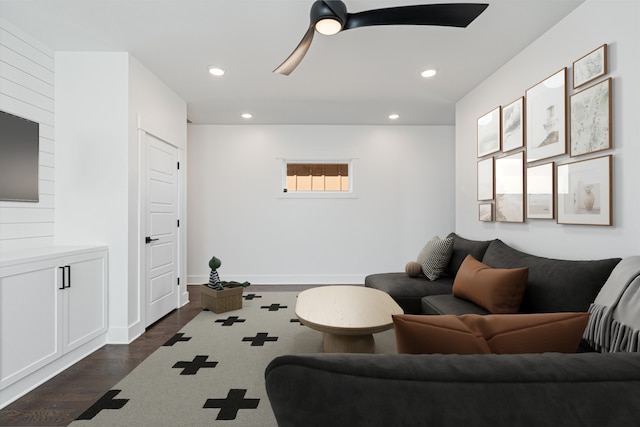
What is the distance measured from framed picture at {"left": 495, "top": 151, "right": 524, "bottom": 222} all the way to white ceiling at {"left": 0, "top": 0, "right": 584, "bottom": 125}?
37.5 inches

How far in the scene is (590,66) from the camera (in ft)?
6.80

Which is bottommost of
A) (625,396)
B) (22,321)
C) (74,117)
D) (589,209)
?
(22,321)

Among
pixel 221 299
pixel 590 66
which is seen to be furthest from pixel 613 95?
pixel 221 299

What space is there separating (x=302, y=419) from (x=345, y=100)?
156 inches

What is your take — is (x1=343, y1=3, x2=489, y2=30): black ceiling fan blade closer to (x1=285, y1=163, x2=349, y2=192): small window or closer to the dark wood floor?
the dark wood floor

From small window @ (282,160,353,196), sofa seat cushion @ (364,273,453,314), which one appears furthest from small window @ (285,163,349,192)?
sofa seat cushion @ (364,273,453,314)

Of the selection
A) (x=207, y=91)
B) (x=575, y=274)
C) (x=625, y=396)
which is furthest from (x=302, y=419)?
(x=207, y=91)

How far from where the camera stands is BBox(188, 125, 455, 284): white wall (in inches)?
202

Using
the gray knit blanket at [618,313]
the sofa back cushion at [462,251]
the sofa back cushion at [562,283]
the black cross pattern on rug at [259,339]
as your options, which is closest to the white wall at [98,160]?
the black cross pattern on rug at [259,339]

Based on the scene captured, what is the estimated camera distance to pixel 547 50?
8.19 ft

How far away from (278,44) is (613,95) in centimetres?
237

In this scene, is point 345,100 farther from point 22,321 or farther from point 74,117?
point 22,321

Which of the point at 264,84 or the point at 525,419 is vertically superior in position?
the point at 264,84

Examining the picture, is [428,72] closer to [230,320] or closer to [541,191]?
[541,191]
